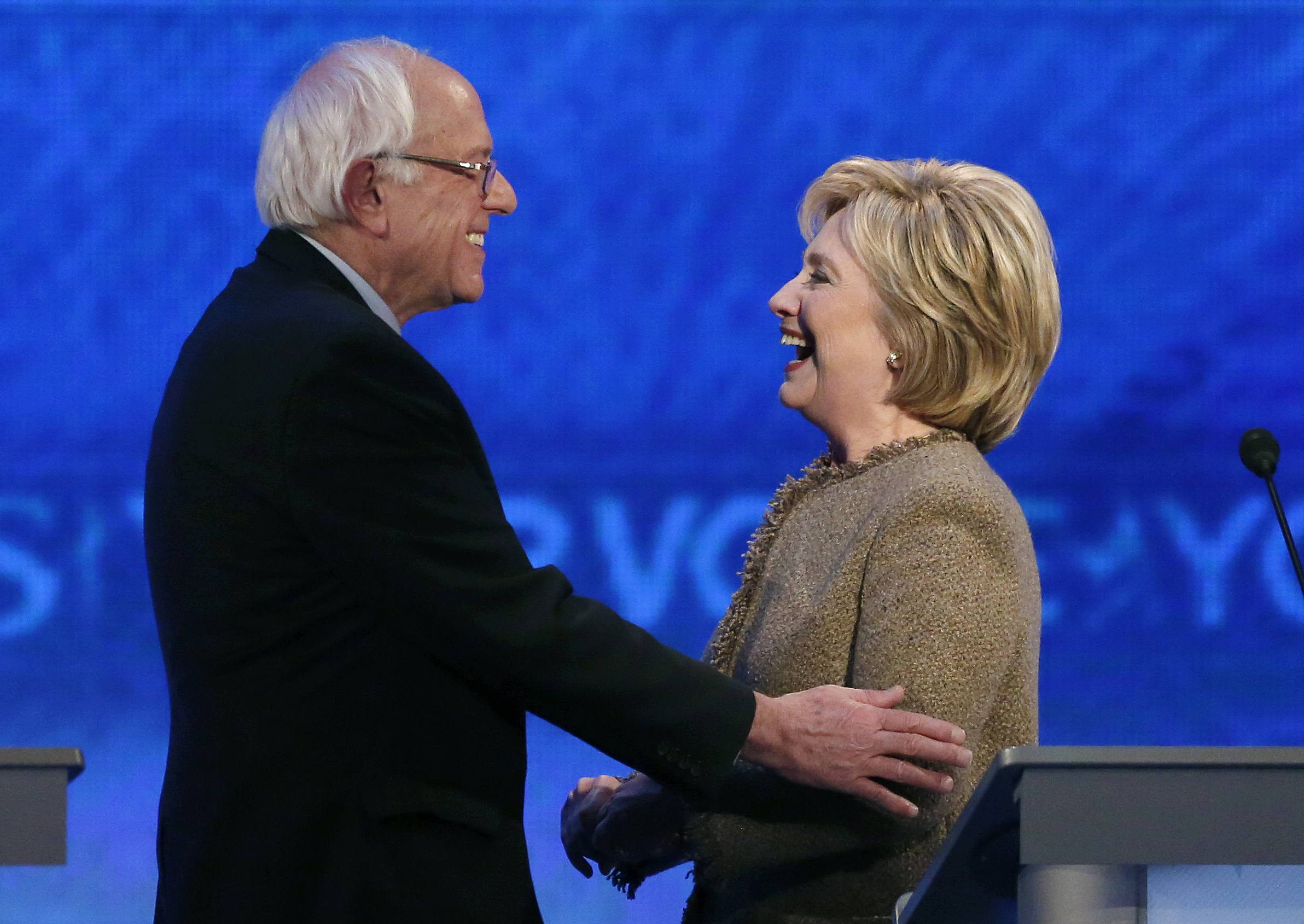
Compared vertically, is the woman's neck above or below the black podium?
above

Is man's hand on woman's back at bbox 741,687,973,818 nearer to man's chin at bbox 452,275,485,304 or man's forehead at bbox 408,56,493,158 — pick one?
man's chin at bbox 452,275,485,304

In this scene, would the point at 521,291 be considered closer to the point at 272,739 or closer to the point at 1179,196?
the point at 1179,196

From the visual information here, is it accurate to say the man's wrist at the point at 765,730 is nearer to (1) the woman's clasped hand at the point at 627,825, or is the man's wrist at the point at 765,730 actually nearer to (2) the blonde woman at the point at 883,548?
(2) the blonde woman at the point at 883,548

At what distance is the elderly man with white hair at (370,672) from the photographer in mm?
1236

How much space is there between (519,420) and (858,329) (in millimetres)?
1679

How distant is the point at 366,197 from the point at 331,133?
0.24ft

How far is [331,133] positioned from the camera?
150 cm

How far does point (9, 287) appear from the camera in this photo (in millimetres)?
3182

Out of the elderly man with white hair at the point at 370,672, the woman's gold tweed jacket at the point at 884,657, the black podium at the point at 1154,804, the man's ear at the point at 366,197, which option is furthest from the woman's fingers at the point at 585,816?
the black podium at the point at 1154,804

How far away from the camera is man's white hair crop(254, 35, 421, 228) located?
148 cm

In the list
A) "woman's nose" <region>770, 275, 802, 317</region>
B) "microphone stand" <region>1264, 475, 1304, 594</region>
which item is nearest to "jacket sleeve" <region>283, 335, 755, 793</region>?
"woman's nose" <region>770, 275, 802, 317</region>

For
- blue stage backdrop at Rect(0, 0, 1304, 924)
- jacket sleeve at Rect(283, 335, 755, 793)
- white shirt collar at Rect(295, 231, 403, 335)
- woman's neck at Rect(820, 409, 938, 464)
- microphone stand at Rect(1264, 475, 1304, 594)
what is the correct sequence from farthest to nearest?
blue stage backdrop at Rect(0, 0, 1304, 924), microphone stand at Rect(1264, 475, 1304, 594), woman's neck at Rect(820, 409, 938, 464), white shirt collar at Rect(295, 231, 403, 335), jacket sleeve at Rect(283, 335, 755, 793)

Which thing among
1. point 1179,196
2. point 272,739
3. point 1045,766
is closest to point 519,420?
point 1179,196

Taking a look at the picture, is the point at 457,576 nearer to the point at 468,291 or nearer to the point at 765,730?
the point at 765,730
